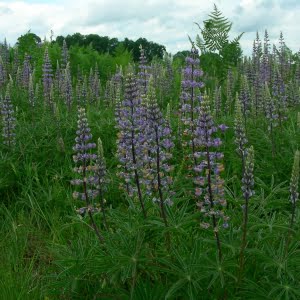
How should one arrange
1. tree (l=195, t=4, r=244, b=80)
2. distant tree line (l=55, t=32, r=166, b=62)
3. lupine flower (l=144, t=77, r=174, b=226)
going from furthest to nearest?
distant tree line (l=55, t=32, r=166, b=62) → tree (l=195, t=4, r=244, b=80) → lupine flower (l=144, t=77, r=174, b=226)

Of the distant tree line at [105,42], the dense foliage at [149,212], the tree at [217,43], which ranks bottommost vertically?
the dense foliage at [149,212]

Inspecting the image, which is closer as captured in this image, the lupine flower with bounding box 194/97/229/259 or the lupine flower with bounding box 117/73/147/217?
the lupine flower with bounding box 194/97/229/259

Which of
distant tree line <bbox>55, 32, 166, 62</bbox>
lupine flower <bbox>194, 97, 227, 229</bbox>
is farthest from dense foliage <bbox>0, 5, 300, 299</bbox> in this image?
distant tree line <bbox>55, 32, 166, 62</bbox>

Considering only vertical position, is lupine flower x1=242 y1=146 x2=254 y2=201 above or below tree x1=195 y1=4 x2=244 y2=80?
below

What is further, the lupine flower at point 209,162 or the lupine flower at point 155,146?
the lupine flower at point 155,146

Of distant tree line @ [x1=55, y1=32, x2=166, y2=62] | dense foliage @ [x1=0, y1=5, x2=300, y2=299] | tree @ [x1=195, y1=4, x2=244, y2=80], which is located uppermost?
distant tree line @ [x1=55, y1=32, x2=166, y2=62]

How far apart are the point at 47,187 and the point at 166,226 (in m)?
2.81

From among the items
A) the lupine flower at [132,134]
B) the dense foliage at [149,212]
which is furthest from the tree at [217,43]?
the lupine flower at [132,134]

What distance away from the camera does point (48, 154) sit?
611 centimetres

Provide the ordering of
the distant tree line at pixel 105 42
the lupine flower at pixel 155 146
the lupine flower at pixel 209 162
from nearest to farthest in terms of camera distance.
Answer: the lupine flower at pixel 209 162
the lupine flower at pixel 155 146
the distant tree line at pixel 105 42

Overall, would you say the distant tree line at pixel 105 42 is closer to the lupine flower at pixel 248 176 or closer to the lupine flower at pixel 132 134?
the lupine flower at pixel 132 134

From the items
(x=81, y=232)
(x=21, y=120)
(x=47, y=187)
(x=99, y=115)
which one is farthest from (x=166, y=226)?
(x=21, y=120)

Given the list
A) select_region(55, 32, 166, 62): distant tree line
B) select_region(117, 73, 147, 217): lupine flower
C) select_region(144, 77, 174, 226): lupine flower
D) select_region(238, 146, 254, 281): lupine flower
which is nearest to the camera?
select_region(238, 146, 254, 281): lupine flower

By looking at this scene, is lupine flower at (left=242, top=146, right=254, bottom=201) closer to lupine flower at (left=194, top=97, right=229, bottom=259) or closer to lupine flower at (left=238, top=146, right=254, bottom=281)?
lupine flower at (left=238, top=146, right=254, bottom=281)
